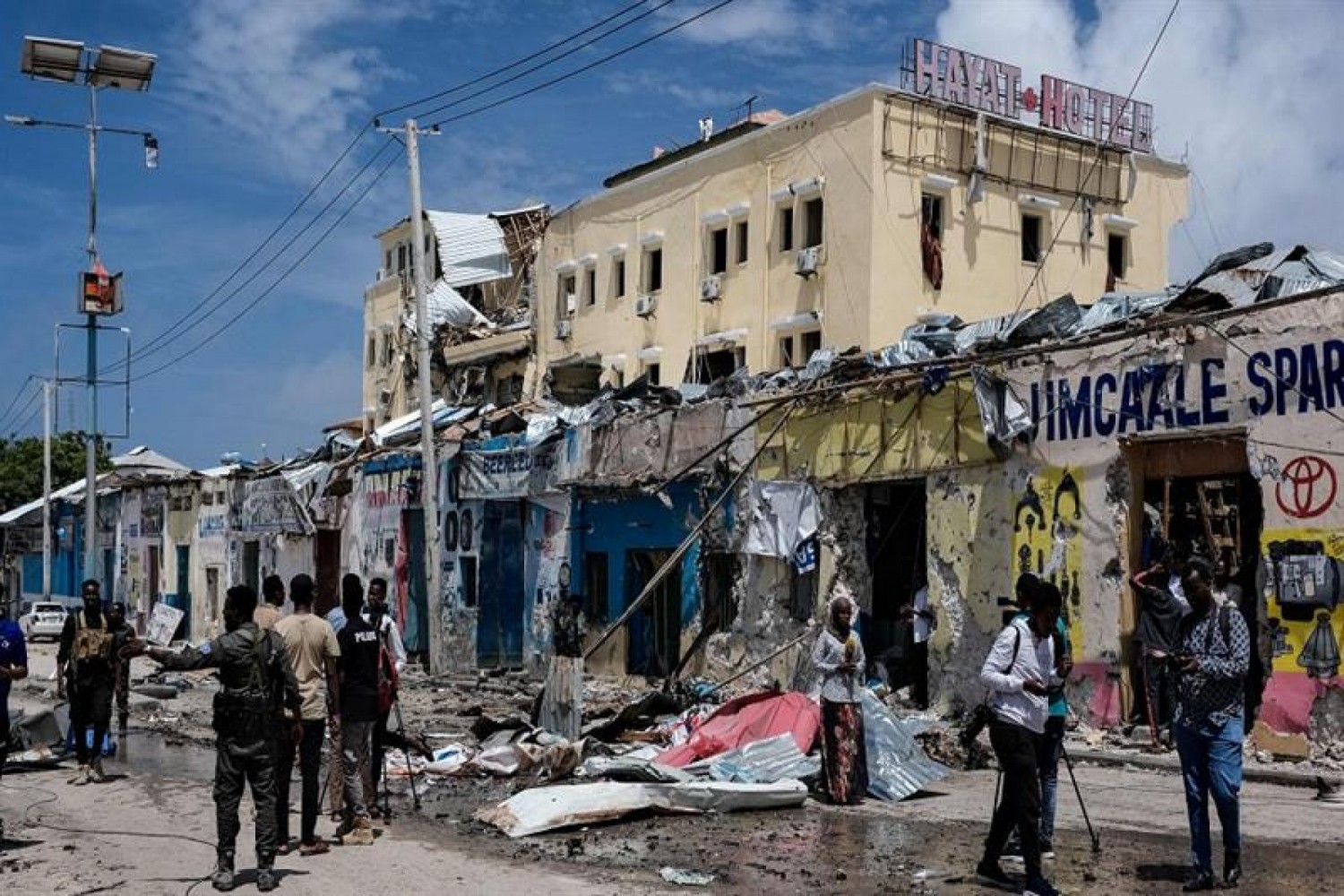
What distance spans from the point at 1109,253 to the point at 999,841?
31.8 meters

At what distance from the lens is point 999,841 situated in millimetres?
8641

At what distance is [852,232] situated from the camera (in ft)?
110

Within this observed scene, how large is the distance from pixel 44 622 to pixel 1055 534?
116ft

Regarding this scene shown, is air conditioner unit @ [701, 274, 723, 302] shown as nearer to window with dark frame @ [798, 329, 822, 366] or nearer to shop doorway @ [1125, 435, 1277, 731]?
window with dark frame @ [798, 329, 822, 366]

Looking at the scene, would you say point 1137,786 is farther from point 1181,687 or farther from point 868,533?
point 868,533

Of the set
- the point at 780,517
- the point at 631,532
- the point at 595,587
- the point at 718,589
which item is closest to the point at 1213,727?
the point at 780,517

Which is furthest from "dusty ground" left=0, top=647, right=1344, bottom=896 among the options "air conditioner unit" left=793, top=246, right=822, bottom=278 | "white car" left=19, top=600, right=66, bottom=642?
"white car" left=19, top=600, right=66, bottom=642

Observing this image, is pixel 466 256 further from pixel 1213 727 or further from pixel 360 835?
pixel 1213 727

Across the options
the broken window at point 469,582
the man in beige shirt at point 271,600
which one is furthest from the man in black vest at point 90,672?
the broken window at point 469,582

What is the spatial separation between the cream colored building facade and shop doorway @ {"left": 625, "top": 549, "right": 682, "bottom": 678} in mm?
9694

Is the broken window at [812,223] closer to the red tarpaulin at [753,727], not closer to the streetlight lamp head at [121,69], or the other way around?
the streetlight lamp head at [121,69]

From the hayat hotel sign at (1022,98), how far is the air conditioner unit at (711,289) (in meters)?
6.84

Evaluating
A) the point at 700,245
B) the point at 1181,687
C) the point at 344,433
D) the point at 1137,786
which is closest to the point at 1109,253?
the point at 700,245

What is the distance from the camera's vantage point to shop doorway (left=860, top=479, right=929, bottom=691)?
19234 millimetres
